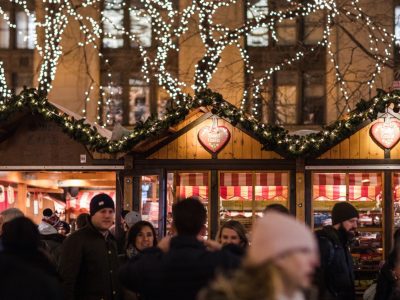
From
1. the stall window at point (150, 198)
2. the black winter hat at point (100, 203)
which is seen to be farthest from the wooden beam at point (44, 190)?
the black winter hat at point (100, 203)

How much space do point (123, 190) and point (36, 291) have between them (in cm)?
1144

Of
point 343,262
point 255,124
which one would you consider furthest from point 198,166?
point 343,262

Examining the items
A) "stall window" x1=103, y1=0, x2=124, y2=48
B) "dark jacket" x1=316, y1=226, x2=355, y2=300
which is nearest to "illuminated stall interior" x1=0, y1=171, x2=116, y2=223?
"stall window" x1=103, y1=0, x2=124, y2=48


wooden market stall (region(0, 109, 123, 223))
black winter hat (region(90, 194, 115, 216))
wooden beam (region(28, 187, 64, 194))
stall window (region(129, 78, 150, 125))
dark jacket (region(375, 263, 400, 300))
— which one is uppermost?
stall window (region(129, 78, 150, 125))

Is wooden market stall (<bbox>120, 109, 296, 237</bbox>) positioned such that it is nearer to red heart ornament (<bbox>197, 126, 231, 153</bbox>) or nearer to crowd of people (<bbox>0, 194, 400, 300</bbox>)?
red heart ornament (<bbox>197, 126, 231, 153</bbox>)

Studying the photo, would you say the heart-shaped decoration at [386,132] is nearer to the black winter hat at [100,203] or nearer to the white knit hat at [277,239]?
the black winter hat at [100,203]

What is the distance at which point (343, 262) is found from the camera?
859 cm

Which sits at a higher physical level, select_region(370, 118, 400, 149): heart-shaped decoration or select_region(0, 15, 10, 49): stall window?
select_region(0, 15, 10, 49): stall window

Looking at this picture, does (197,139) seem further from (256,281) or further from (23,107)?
(256,281)

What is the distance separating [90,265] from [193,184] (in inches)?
314

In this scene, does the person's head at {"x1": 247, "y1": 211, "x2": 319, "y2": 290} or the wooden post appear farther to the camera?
the wooden post

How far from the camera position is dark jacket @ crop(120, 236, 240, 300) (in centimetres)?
515

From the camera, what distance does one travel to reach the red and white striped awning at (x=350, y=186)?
16219mm

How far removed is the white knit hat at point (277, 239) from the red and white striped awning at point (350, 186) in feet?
40.0
